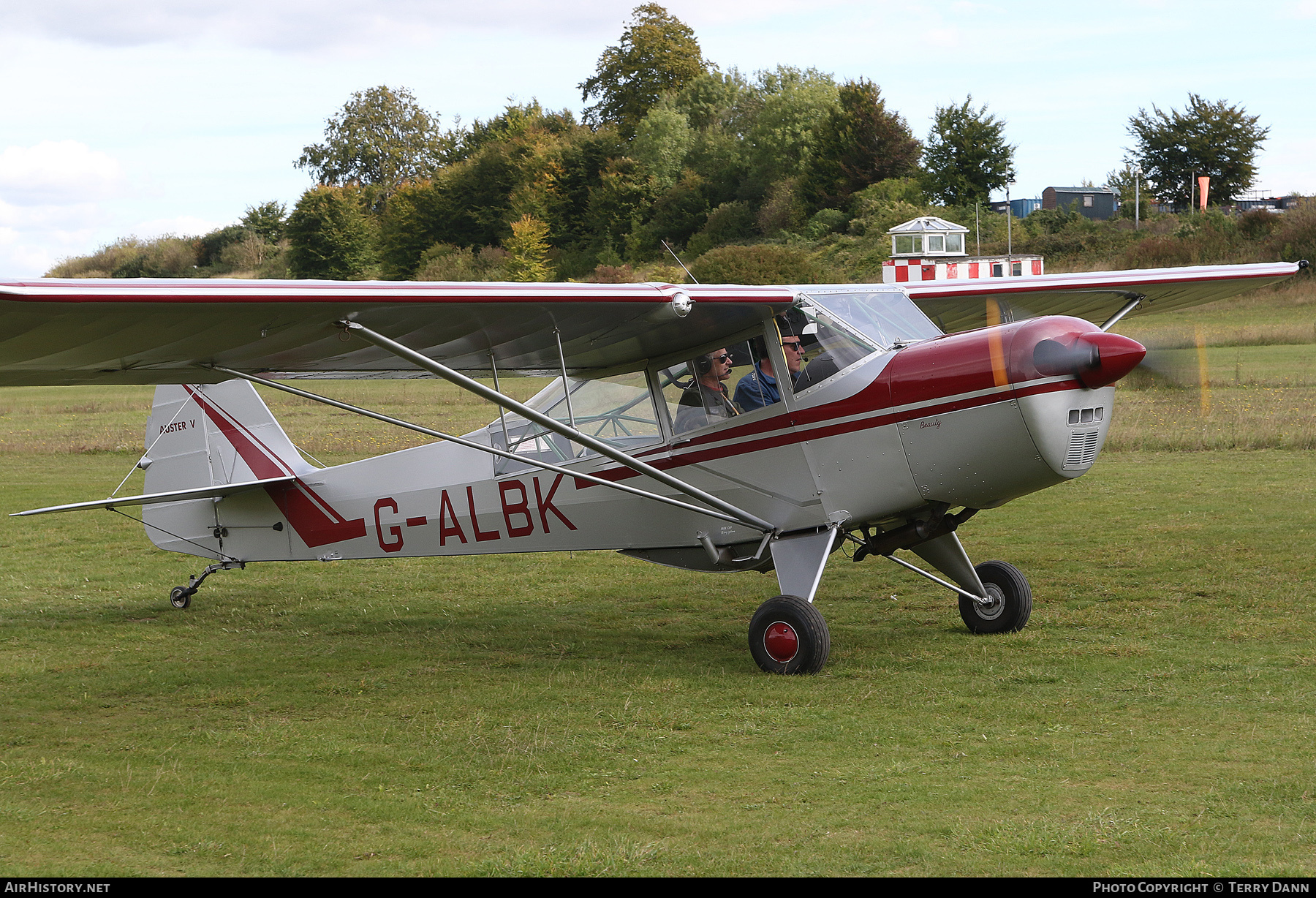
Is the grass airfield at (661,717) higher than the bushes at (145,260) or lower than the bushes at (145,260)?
lower

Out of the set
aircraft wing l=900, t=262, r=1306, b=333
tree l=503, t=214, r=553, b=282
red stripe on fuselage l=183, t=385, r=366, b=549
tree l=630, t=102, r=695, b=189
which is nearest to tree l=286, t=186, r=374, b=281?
tree l=503, t=214, r=553, b=282

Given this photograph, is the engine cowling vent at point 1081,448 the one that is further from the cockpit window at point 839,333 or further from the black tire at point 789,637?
the black tire at point 789,637

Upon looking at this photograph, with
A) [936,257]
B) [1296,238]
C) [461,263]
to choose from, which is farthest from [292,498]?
[461,263]

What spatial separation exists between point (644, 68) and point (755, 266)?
4900cm

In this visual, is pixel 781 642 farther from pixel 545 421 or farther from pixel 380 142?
pixel 380 142

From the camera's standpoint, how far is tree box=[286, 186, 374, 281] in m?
71.4

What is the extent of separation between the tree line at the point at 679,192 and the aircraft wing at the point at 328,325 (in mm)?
38043

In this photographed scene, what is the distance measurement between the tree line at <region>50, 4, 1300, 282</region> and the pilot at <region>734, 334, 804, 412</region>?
3799 cm

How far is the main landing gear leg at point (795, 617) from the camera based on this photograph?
7.39m

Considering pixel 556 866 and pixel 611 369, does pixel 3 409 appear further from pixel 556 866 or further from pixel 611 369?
pixel 556 866

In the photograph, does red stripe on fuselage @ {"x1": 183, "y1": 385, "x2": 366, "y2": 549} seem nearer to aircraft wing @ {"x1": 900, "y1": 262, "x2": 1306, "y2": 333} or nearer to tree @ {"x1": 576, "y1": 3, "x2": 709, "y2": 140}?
aircraft wing @ {"x1": 900, "y1": 262, "x2": 1306, "y2": 333}

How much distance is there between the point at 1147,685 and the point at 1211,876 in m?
2.95

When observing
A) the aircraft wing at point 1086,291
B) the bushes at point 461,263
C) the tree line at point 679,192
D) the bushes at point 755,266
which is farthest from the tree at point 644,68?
the aircraft wing at point 1086,291
